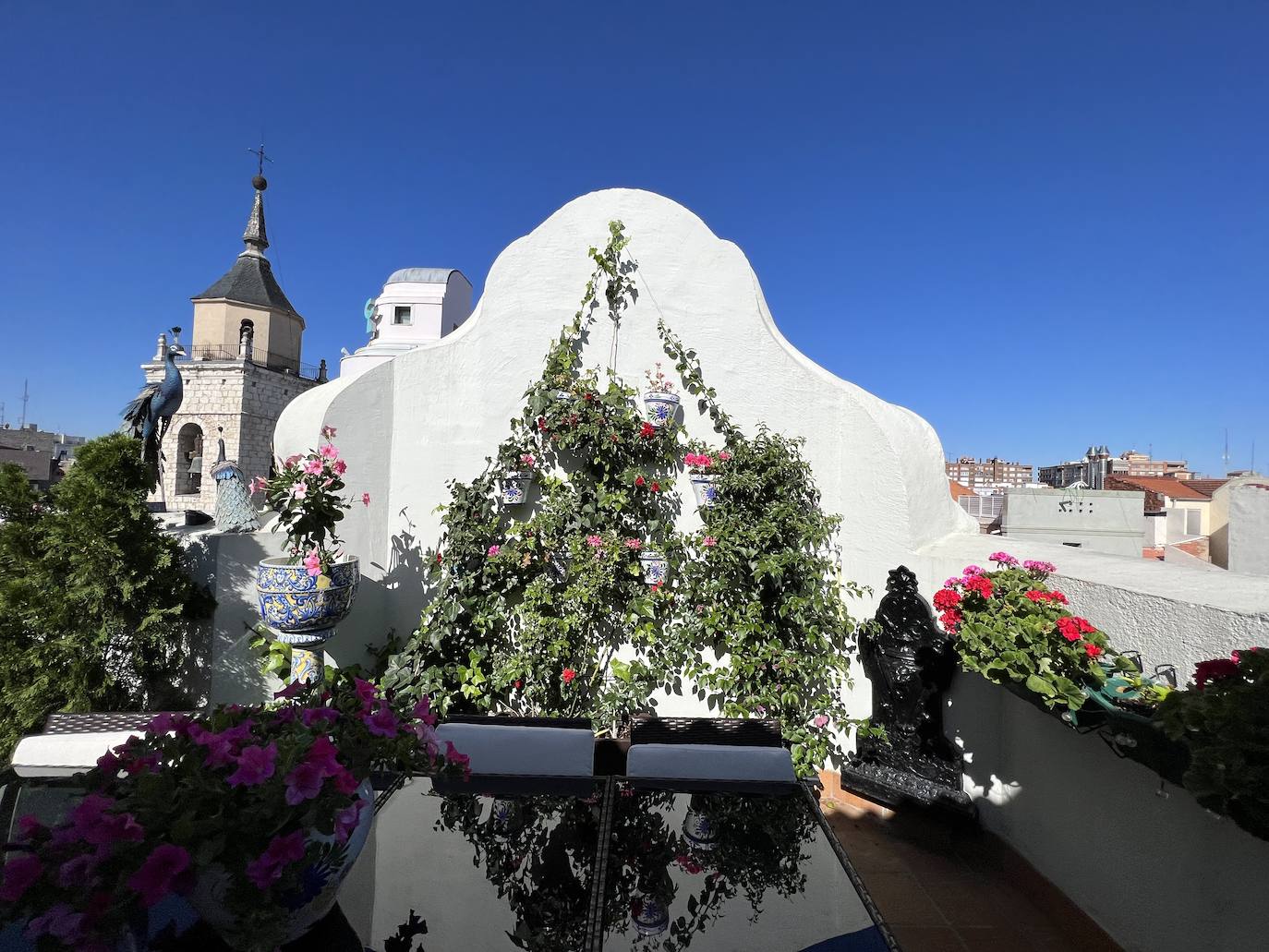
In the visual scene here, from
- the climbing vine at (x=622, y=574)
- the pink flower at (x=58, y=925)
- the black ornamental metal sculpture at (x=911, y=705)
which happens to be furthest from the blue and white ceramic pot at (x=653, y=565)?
the pink flower at (x=58, y=925)

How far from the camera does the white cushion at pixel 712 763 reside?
102 inches

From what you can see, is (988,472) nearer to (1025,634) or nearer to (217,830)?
(1025,634)

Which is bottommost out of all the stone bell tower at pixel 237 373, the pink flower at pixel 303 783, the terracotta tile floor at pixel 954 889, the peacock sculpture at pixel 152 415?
the terracotta tile floor at pixel 954 889

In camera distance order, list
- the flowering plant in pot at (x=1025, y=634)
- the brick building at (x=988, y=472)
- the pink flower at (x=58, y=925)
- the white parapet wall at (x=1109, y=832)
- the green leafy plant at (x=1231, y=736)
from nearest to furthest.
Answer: the pink flower at (x=58, y=925), the green leafy plant at (x=1231, y=736), the white parapet wall at (x=1109, y=832), the flowering plant in pot at (x=1025, y=634), the brick building at (x=988, y=472)

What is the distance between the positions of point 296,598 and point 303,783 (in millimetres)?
2119

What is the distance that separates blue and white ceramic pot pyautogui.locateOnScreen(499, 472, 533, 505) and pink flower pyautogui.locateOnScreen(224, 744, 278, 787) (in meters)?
2.84

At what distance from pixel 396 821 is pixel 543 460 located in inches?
100

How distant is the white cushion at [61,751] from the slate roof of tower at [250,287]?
39.8 metres

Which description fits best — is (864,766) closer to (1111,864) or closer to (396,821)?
(1111,864)

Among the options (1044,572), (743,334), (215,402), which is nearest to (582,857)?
(1044,572)

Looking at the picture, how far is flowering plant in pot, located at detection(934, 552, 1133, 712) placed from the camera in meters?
2.46

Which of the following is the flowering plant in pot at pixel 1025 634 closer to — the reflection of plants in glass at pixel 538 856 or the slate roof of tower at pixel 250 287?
the reflection of plants in glass at pixel 538 856

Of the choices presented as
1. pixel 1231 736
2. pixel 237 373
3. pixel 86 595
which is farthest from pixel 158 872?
pixel 237 373

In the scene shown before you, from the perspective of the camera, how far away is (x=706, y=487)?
416 cm
